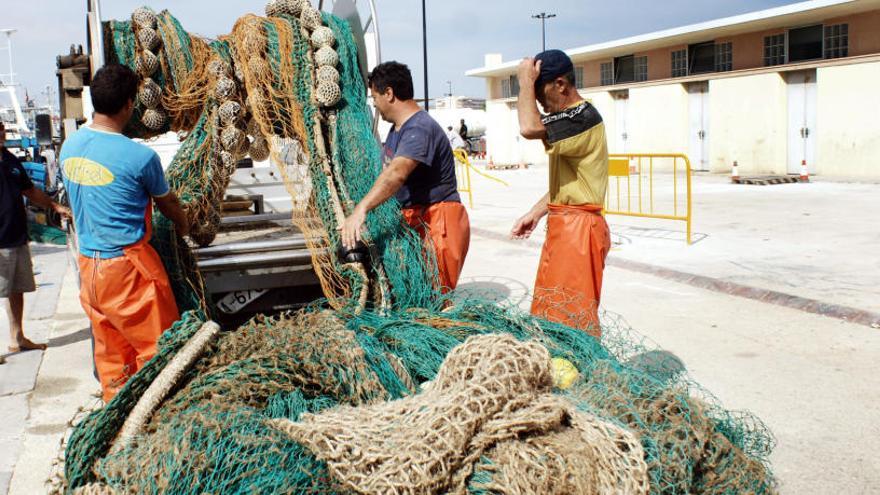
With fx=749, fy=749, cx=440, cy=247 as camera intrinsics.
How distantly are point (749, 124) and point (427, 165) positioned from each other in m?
19.7

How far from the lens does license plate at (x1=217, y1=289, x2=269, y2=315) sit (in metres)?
4.99

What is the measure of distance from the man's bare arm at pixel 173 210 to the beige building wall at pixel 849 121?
19.1 m

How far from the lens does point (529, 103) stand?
11.6ft

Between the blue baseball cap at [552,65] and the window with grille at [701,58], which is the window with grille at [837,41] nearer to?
the window with grille at [701,58]

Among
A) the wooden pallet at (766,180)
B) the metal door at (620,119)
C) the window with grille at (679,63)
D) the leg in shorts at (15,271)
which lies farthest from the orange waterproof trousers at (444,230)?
the metal door at (620,119)

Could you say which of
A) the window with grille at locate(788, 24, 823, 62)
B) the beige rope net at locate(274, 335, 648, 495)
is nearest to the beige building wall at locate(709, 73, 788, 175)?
the window with grille at locate(788, 24, 823, 62)

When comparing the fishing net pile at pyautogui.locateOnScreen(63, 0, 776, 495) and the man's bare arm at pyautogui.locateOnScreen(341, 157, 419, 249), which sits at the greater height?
the man's bare arm at pyautogui.locateOnScreen(341, 157, 419, 249)

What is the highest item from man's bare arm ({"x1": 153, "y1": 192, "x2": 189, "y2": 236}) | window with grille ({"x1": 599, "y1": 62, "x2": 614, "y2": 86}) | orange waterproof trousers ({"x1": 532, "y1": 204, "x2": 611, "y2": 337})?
window with grille ({"x1": 599, "y1": 62, "x2": 614, "y2": 86})

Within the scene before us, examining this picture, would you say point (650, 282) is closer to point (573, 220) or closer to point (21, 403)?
point (573, 220)

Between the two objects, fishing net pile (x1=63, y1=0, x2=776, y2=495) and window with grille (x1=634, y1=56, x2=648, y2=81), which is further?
window with grille (x1=634, y1=56, x2=648, y2=81)

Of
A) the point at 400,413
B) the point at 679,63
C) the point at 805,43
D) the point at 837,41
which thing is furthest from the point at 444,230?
the point at 679,63

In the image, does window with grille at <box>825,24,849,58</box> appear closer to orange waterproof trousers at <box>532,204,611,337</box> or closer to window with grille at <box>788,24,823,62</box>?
window with grille at <box>788,24,823,62</box>

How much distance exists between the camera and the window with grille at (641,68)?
2594 cm

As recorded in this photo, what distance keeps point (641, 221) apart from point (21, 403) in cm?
993
